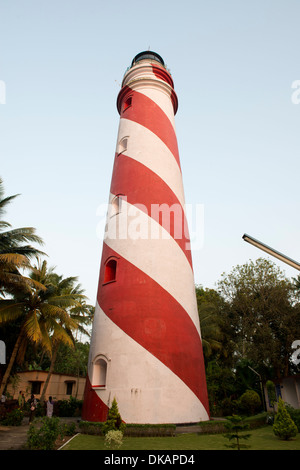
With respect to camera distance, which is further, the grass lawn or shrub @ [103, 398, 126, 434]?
shrub @ [103, 398, 126, 434]

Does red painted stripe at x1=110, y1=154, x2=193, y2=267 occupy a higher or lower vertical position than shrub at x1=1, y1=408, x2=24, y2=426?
higher

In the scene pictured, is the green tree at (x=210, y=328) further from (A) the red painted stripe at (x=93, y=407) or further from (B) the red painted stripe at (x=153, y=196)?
(A) the red painted stripe at (x=93, y=407)

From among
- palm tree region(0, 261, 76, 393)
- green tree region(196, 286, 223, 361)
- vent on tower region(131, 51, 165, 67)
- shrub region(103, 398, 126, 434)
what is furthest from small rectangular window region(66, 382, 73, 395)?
vent on tower region(131, 51, 165, 67)

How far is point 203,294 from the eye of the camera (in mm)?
28828

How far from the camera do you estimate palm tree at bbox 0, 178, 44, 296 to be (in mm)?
10906

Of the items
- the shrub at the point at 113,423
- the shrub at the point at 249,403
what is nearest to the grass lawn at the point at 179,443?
the shrub at the point at 113,423

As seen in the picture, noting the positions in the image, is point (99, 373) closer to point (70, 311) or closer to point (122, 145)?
point (122, 145)

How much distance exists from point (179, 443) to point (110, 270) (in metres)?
5.70

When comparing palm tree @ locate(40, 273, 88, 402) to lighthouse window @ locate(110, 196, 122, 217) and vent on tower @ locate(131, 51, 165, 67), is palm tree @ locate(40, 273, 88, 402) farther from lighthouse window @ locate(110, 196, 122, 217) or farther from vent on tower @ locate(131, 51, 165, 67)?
vent on tower @ locate(131, 51, 165, 67)

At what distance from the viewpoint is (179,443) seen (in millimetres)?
6855

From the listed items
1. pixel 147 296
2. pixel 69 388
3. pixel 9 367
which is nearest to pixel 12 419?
pixel 9 367

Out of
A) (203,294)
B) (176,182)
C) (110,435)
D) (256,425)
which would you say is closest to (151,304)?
(110,435)

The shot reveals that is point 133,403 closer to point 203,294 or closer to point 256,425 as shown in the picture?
point 256,425

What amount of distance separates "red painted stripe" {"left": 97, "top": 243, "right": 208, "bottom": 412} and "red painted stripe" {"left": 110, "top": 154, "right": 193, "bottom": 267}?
2036 mm
